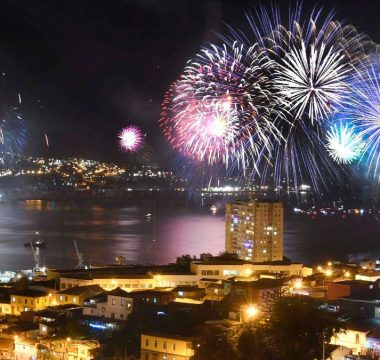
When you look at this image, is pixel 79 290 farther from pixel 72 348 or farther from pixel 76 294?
pixel 72 348

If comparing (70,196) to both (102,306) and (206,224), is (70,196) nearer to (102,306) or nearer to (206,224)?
(206,224)

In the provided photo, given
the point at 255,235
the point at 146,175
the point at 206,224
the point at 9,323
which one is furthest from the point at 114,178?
the point at 9,323

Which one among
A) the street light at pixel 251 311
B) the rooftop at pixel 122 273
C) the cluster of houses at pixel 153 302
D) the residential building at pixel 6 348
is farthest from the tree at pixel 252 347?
the rooftop at pixel 122 273

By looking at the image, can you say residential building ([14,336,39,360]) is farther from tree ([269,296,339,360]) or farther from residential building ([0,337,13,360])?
tree ([269,296,339,360])

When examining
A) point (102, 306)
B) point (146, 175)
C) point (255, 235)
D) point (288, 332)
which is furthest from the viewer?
point (146, 175)

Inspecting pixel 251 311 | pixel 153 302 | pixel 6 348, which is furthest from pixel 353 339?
pixel 6 348

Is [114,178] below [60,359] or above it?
above
